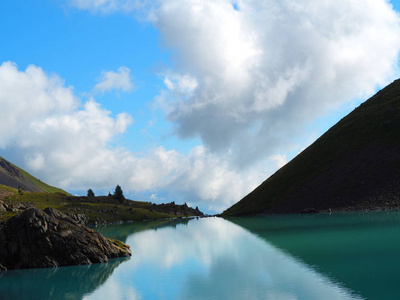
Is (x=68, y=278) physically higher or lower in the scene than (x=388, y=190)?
lower

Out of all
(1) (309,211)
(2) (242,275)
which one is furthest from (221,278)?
(1) (309,211)

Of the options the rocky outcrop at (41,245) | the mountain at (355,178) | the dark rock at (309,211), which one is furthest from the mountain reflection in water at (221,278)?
the dark rock at (309,211)

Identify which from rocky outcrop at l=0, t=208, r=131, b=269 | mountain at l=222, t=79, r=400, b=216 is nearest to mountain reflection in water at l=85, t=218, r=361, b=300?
rocky outcrop at l=0, t=208, r=131, b=269

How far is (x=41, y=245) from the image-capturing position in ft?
195

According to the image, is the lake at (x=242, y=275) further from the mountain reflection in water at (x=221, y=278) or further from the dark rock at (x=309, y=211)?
the dark rock at (x=309, y=211)

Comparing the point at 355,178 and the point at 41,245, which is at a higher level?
the point at 355,178

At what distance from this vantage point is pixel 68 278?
51.2 metres

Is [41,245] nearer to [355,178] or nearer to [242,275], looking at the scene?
[242,275]

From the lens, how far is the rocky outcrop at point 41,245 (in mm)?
59156

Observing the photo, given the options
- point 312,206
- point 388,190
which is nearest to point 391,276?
point 388,190

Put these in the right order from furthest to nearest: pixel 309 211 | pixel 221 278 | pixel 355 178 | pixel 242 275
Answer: pixel 355 178 < pixel 309 211 < pixel 242 275 < pixel 221 278

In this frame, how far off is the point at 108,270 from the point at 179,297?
20497 millimetres

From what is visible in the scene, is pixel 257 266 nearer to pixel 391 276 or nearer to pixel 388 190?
pixel 391 276

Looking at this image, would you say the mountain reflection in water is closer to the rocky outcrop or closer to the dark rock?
the rocky outcrop
